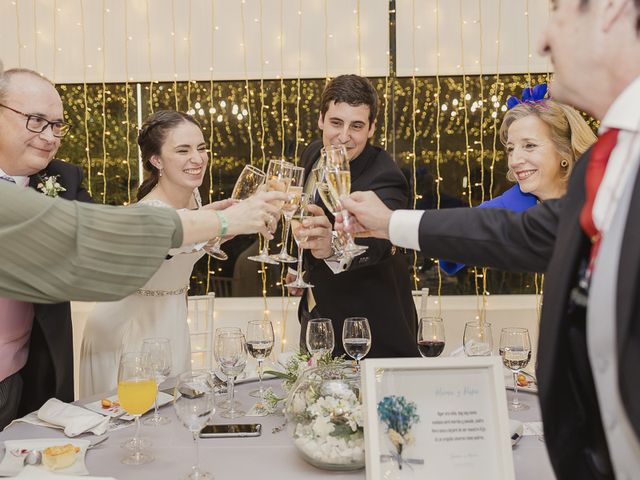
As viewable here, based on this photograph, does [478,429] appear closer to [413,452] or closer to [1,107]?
[413,452]

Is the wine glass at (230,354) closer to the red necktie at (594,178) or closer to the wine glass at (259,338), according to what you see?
the wine glass at (259,338)

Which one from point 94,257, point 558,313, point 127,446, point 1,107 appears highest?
point 1,107

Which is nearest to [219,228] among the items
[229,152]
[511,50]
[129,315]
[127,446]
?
[127,446]

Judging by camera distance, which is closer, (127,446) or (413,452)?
(413,452)

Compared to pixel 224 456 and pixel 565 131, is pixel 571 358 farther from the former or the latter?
pixel 565 131

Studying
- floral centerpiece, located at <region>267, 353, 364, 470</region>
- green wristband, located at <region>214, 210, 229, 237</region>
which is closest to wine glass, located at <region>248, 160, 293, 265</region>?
green wristband, located at <region>214, 210, 229, 237</region>

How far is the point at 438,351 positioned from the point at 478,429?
0.68 metres

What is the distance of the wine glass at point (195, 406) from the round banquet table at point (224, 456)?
0.05 m

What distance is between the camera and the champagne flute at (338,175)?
1.93 metres

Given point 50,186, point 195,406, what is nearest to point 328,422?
point 195,406

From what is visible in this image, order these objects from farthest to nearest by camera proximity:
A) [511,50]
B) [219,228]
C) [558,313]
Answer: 1. [511,50]
2. [219,228]
3. [558,313]

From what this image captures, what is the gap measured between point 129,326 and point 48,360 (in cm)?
36

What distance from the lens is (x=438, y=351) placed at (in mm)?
1970

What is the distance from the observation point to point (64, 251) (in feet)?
4.06
